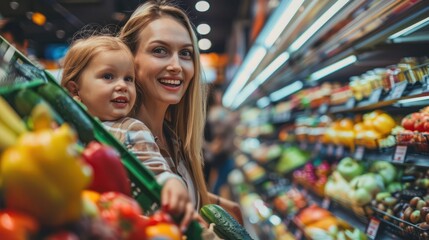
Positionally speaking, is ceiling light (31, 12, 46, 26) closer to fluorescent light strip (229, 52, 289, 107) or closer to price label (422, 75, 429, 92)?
fluorescent light strip (229, 52, 289, 107)

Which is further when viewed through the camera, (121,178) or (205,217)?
(205,217)

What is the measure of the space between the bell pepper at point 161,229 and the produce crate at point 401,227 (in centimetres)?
139

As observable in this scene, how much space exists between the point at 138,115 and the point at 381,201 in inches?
55.0

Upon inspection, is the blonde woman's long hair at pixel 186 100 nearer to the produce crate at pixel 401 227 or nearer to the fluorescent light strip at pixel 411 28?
the produce crate at pixel 401 227

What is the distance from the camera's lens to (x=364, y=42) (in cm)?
262

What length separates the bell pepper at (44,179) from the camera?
2.24ft

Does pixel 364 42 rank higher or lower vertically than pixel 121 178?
higher

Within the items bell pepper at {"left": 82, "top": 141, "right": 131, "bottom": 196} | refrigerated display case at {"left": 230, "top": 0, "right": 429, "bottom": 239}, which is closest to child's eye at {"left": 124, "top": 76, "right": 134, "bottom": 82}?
bell pepper at {"left": 82, "top": 141, "right": 131, "bottom": 196}

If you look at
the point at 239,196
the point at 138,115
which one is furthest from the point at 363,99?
the point at 239,196

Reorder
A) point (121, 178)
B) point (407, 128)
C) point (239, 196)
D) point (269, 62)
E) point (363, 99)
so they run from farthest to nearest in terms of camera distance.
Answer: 1. point (239, 196)
2. point (269, 62)
3. point (363, 99)
4. point (407, 128)
5. point (121, 178)

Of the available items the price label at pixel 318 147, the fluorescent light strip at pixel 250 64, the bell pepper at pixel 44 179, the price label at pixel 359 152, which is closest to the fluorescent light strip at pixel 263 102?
the fluorescent light strip at pixel 250 64

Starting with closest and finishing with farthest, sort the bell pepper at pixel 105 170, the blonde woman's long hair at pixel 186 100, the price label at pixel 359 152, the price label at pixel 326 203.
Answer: the bell pepper at pixel 105 170, the blonde woman's long hair at pixel 186 100, the price label at pixel 359 152, the price label at pixel 326 203

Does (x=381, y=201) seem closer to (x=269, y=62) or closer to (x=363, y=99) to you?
(x=363, y=99)

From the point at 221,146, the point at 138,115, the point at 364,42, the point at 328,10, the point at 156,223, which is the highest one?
the point at 328,10
